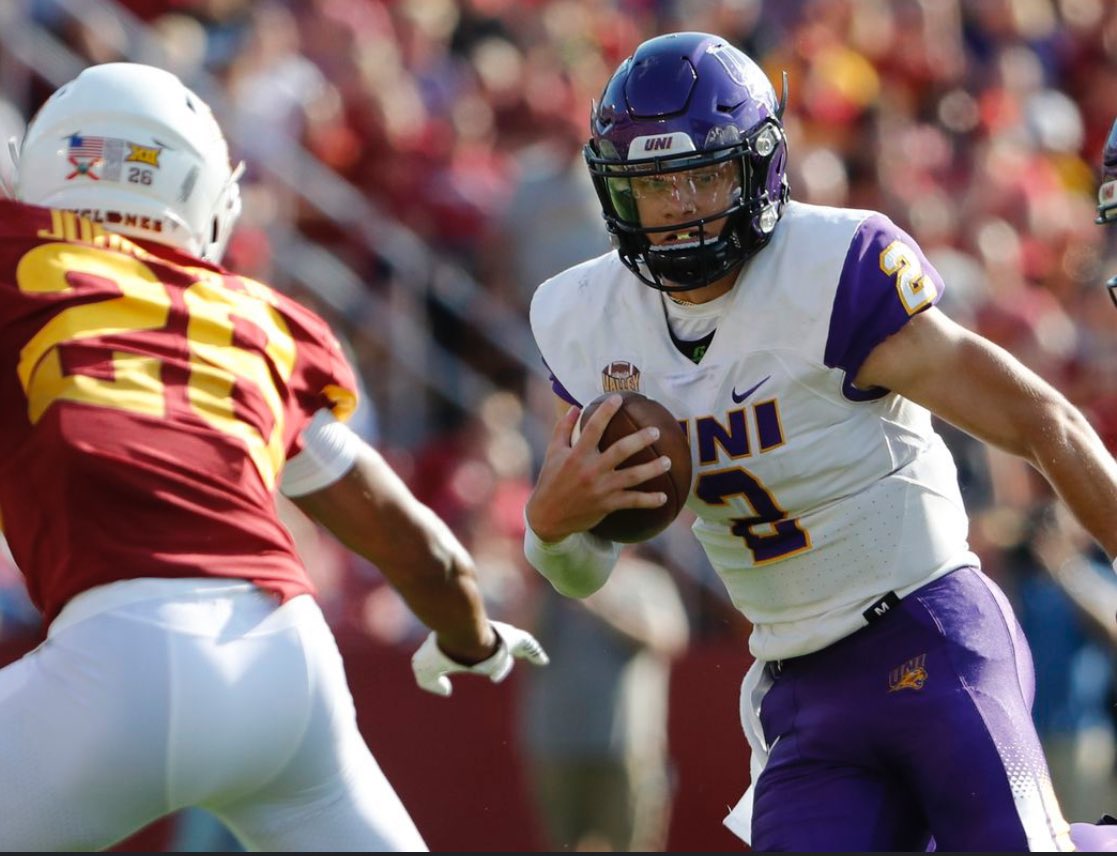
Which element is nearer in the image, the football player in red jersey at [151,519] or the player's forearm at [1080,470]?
the football player in red jersey at [151,519]

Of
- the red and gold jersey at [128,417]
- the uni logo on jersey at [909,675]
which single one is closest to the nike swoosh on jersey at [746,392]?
the uni logo on jersey at [909,675]

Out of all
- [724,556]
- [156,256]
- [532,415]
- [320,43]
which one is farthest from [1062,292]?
[156,256]

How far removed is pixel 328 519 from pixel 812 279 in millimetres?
1064

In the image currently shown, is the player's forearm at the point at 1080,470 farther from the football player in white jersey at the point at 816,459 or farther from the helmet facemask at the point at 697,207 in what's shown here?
the helmet facemask at the point at 697,207

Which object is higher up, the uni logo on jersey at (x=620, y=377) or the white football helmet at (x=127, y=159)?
the white football helmet at (x=127, y=159)

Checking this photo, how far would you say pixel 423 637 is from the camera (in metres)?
6.54

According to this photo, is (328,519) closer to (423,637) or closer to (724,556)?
(724,556)

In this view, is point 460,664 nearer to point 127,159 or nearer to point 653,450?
point 653,450

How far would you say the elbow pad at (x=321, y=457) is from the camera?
3561 mm

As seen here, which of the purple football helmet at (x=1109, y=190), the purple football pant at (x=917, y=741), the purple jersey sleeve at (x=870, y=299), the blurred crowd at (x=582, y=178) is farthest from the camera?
the blurred crowd at (x=582, y=178)

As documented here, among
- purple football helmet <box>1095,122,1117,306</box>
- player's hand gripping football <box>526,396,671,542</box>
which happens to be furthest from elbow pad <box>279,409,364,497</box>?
purple football helmet <box>1095,122,1117,306</box>

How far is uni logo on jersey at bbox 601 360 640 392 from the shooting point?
147 inches

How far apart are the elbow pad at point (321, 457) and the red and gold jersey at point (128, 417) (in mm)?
230

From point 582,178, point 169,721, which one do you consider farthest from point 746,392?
point 582,178
